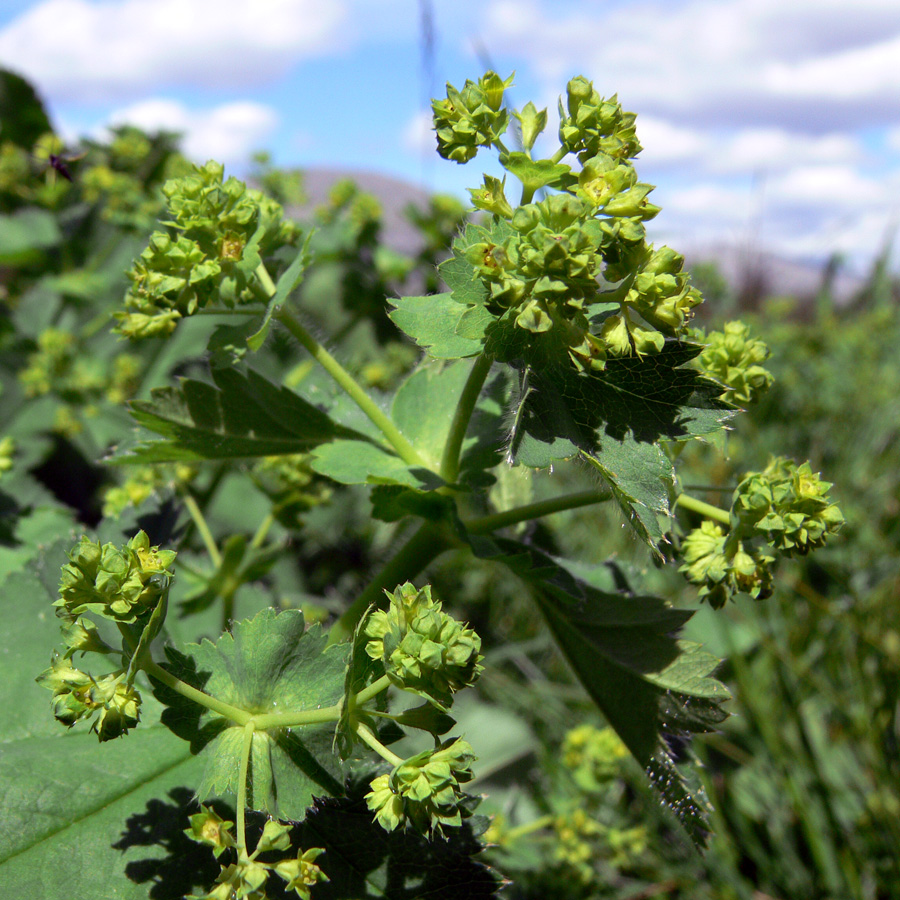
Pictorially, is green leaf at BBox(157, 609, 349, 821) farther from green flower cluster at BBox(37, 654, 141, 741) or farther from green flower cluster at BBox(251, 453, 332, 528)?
green flower cluster at BBox(251, 453, 332, 528)

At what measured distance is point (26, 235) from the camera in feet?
13.9

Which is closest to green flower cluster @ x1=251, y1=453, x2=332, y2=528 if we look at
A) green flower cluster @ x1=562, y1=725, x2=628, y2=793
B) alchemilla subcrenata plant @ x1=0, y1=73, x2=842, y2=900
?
alchemilla subcrenata plant @ x1=0, y1=73, x2=842, y2=900

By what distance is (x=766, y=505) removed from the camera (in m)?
1.28

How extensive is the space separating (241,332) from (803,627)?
3.56 meters

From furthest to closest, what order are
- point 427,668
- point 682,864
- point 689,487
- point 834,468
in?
point 834,468
point 682,864
point 689,487
point 427,668

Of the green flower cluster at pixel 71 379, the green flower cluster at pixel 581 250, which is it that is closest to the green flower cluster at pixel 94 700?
the green flower cluster at pixel 581 250

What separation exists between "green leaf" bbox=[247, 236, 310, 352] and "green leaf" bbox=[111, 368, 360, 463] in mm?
202

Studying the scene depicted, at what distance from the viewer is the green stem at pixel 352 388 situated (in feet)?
4.83

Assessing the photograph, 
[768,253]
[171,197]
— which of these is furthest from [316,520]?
[768,253]

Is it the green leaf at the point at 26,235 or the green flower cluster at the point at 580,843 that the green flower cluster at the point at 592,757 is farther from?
the green leaf at the point at 26,235

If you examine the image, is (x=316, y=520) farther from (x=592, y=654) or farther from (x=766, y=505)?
(x=766, y=505)

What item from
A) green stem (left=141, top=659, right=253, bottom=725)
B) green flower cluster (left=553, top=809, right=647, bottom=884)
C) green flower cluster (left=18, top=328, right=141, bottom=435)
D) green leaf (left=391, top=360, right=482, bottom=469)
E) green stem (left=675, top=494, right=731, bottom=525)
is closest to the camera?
green stem (left=141, top=659, right=253, bottom=725)

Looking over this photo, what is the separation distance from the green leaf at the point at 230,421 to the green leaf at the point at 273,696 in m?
0.42

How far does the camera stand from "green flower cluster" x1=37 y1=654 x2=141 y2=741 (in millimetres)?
1047
